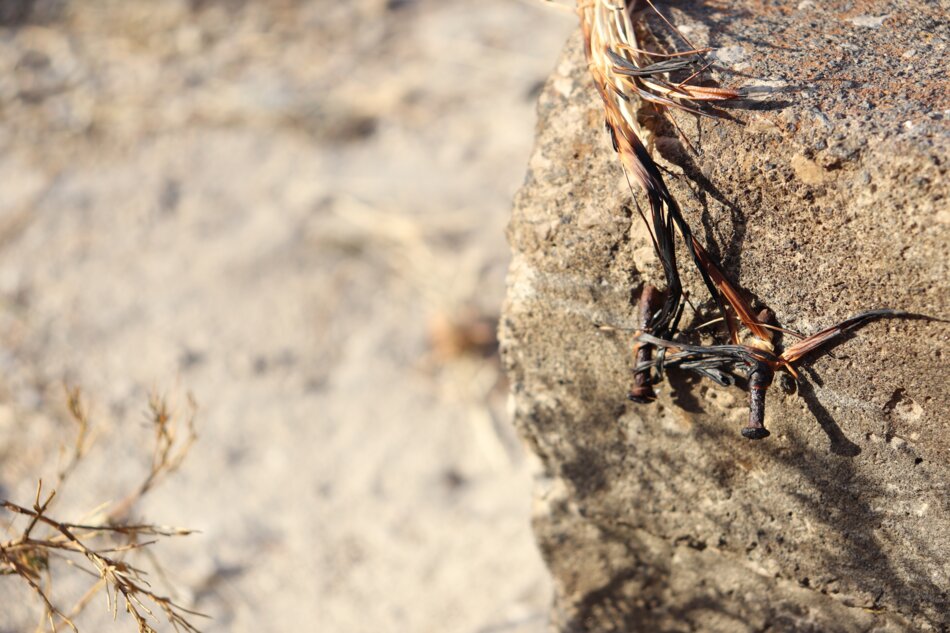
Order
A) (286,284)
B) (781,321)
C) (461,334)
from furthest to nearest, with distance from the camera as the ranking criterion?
(286,284)
(461,334)
(781,321)

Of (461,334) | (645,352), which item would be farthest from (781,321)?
(461,334)

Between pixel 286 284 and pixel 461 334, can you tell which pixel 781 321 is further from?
pixel 286 284

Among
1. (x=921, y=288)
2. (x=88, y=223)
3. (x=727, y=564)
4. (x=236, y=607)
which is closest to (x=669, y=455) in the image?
(x=727, y=564)

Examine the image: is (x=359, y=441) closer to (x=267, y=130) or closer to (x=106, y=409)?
(x=106, y=409)

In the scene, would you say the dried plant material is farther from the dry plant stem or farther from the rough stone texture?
the dry plant stem

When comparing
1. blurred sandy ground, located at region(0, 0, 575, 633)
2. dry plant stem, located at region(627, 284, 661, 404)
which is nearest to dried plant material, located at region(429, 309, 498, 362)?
blurred sandy ground, located at region(0, 0, 575, 633)

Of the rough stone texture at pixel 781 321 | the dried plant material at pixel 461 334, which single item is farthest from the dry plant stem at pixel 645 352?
the dried plant material at pixel 461 334
